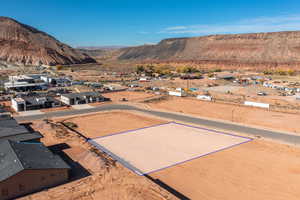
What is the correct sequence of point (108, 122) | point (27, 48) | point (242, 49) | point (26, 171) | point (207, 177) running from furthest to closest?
point (242, 49), point (27, 48), point (108, 122), point (207, 177), point (26, 171)

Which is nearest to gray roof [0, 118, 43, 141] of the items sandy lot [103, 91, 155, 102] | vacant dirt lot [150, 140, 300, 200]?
vacant dirt lot [150, 140, 300, 200]

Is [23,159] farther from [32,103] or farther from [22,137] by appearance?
[32,103]

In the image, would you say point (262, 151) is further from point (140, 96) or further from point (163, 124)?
point (140, 96)

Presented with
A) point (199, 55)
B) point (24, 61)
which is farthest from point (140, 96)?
point (199, 55)

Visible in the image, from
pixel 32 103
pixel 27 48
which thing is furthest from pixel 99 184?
pixel 27 48

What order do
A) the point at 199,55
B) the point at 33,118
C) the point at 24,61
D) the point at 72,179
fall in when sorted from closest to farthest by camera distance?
1. the point at 72,179
2. the point at 33,118
3. the point at 24,61
4. the point at 199,55

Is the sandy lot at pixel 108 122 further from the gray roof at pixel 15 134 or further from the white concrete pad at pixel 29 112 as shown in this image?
the white concrete pad at pixel 29 112

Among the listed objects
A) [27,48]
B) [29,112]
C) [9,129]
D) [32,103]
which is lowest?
[29,112]
